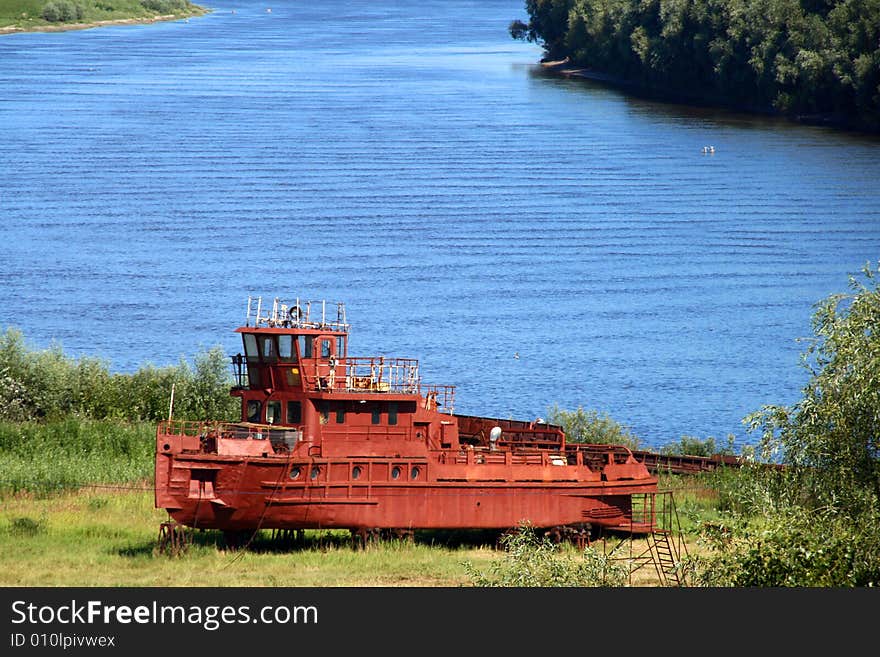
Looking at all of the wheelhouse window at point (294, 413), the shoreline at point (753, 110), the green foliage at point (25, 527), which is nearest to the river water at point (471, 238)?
the shoreline at point (753, 110)

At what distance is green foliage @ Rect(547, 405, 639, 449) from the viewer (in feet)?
196

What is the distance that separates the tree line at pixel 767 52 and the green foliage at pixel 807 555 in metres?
120

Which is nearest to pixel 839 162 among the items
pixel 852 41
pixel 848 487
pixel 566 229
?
pixel 852 41

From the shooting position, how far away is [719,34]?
169125 millimetres

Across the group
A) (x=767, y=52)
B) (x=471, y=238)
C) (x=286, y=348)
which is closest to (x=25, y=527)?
(x=286, y=348)

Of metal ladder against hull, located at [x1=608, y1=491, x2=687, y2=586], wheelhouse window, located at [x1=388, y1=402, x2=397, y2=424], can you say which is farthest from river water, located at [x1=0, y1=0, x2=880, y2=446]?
wheelhouse window, located at [x1=388, y1=402, x2=397, y2=424]

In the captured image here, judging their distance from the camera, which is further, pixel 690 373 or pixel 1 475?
pixel 690 373

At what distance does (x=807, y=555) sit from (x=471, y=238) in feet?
250

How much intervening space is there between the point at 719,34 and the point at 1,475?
432 ft

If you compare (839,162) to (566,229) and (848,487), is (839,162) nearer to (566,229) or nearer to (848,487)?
(566,229)

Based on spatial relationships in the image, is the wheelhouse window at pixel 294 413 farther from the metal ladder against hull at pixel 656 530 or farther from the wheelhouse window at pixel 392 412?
the metal ladder against hull at pixel 656 530

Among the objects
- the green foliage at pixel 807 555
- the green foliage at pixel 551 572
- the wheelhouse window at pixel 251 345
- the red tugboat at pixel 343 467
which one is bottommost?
the red tugboat at pixel 343 467

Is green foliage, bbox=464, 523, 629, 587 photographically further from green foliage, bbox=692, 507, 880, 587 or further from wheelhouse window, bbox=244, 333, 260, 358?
wheelhouse window, bbox=244, 333, 260, 358

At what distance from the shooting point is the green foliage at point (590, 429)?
59.9 metres
